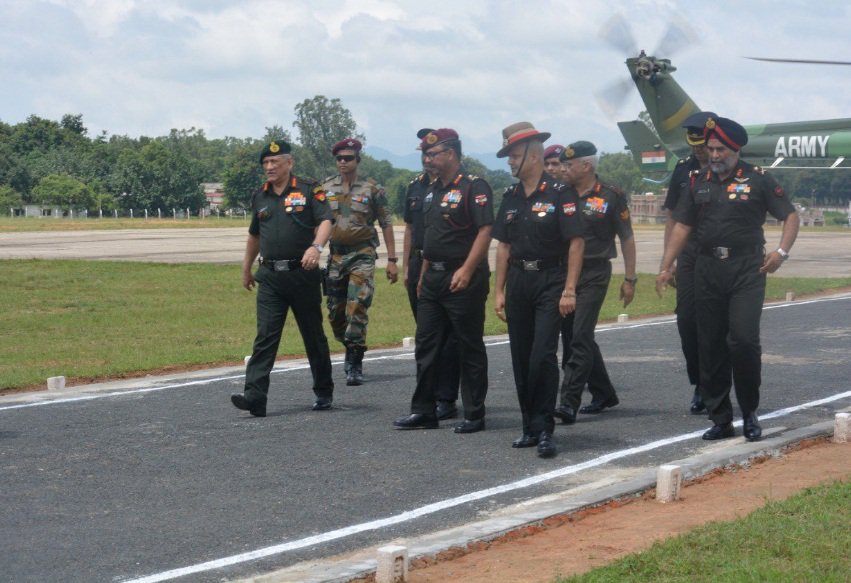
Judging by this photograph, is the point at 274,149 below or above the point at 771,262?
above

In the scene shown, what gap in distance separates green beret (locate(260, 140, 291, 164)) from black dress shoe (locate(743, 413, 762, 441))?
12.5 ft

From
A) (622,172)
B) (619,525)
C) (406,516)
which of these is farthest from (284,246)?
(622,172)

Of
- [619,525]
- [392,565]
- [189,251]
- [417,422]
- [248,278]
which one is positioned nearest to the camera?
[392,565]

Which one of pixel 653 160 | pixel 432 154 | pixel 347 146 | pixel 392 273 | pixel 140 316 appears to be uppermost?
pixel 653 160

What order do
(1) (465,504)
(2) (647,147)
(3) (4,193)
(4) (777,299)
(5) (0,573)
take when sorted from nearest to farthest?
(5) (0,573), (1) (465,504), (4) (777,299), (2) (647,147), (3) (4,193)

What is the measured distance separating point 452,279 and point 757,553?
3716mm

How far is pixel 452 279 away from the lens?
340 inches

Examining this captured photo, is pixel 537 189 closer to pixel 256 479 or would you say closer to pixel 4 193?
pixel 256 479

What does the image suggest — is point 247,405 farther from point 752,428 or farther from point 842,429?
point 842,429

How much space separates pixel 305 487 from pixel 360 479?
36cm

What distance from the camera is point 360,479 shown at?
7.22 m

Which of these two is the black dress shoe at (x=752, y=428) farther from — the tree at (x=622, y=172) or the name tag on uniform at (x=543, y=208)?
the tree at (x=622, y=172)

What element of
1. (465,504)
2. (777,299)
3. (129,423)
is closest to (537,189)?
(465,504)

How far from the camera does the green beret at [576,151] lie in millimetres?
9219
